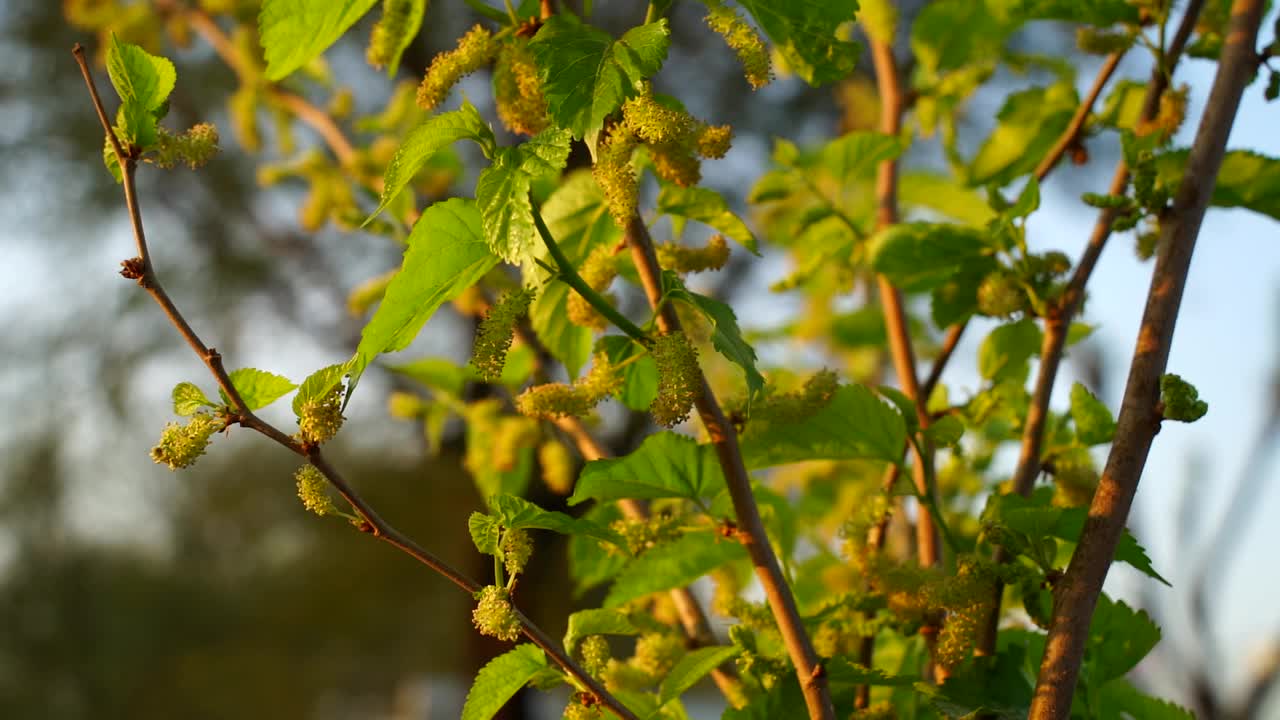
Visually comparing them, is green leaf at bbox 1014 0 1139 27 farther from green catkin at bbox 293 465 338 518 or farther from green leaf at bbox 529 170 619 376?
green catkin at bbox 293 465 338 518

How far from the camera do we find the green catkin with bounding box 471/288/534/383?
275 millimetres

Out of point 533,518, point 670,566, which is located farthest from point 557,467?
point 533,518

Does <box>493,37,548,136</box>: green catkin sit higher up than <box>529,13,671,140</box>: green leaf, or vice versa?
<box>493,37,548,136</box>: green catkin

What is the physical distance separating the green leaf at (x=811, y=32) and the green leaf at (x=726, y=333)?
8 cm

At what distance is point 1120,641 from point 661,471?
18 centimetres

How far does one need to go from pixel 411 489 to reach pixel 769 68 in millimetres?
4243

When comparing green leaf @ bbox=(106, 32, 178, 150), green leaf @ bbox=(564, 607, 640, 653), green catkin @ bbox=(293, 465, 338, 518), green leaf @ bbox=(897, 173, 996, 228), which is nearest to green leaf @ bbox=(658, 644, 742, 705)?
green leaf @ bbox=(564, 607, 640, 653)

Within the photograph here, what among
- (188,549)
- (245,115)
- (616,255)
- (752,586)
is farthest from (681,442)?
(188,549)

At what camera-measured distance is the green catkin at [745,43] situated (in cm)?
29

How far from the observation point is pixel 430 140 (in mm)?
288

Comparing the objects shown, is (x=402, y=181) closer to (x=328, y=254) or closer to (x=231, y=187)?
(x=328, y=254)

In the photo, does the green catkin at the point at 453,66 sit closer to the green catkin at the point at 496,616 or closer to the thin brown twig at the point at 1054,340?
the green catkin at the point at 496,616

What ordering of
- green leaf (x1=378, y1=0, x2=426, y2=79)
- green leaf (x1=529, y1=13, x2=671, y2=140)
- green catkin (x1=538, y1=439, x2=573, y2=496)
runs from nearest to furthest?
green leaf (x1=529, y1=13, x2=671, y2=140)
green leaf (x1=378, y1=0, x2=426, y2=79)
green catkin (x1=538, y1=439, x2=573, y2=496)

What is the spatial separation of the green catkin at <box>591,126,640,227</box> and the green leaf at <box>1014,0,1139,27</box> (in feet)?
0.88
